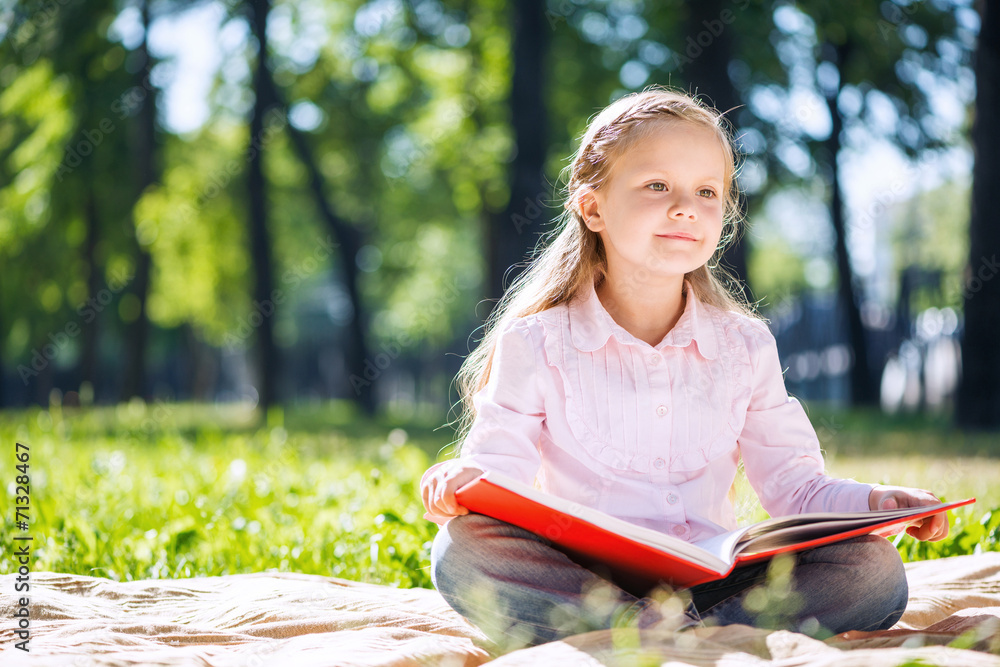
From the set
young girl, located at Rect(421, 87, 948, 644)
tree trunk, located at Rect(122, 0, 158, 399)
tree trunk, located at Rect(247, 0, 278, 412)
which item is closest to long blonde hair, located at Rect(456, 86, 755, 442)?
young girl, located at Rect(421, 87, 948, 644)

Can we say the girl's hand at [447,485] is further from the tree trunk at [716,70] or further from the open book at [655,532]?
the tree trunk at [716,70]

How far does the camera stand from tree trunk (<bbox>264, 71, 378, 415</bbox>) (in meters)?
13.5

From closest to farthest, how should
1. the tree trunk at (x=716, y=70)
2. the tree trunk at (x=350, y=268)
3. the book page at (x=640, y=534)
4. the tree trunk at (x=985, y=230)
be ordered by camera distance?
the book page at (x=640, y=534)
the tree trunk at (x=716, y=70)
the tree trunk at (x=985, y=230)
the tree trunk at (x=350, y=268)

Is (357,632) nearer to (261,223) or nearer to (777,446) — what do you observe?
(777,446)

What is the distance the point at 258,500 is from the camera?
4.07m

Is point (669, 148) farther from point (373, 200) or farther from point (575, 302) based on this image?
point (373, 200)

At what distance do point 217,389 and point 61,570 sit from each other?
3451 centimetres

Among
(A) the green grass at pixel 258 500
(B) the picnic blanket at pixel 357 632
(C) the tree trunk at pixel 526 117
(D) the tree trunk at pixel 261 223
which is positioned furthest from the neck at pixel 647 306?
(D) the tree trunk at pixel 261 223

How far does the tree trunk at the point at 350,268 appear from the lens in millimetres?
13469

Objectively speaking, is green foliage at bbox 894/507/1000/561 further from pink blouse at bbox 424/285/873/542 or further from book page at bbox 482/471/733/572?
book page at bbox 482/471/733/572

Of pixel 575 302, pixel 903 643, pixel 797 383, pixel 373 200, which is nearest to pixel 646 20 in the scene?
pixel 373 200

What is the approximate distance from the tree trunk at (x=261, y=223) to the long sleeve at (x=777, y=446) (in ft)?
30.9

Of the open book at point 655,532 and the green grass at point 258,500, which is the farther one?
the green grass at point 258,500

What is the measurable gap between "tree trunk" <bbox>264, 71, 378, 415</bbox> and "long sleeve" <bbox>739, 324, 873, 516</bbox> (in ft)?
36.3
